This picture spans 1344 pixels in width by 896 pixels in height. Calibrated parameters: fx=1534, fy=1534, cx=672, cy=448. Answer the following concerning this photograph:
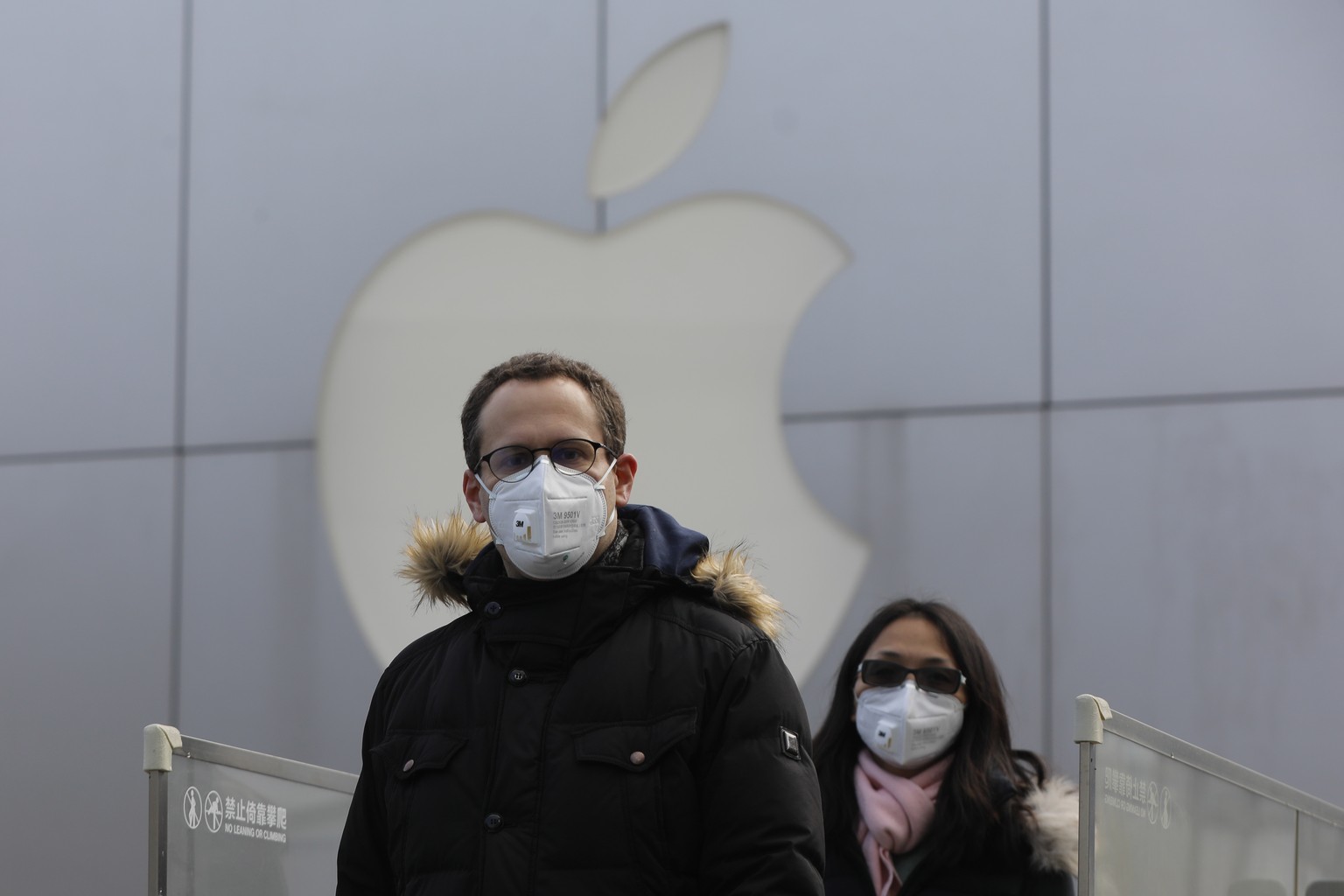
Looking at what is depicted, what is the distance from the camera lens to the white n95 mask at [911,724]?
3.60 meters

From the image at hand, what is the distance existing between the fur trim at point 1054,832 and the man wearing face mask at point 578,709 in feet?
4.89

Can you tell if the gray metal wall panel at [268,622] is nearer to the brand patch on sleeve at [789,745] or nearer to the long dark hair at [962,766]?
the long dark hair at [962,766]

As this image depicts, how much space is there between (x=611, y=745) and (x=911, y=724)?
170 centimetres

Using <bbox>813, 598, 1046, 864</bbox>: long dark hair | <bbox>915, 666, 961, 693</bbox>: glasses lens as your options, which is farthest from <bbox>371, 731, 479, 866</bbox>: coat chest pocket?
<bbox>915, 666, 961, 693</bbox>: glasses lens

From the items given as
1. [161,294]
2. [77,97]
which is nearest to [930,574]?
[161,294]

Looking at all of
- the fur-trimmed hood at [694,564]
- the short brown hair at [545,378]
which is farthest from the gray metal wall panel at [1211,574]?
the short brown hair at [545,378]

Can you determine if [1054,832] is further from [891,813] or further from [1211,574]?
[1211,574]

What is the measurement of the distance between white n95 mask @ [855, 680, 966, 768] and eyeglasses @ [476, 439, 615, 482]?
1.63 meters

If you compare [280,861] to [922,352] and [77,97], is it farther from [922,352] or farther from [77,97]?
[77,97]

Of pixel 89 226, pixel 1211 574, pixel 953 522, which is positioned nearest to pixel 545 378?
pixel 953 522

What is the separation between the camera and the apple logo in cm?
614

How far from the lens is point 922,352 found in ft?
19.8

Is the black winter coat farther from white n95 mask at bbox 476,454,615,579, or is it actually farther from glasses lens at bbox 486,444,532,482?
glasses lens at bbox 486,444,532,482

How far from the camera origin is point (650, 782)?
2.03 metres
